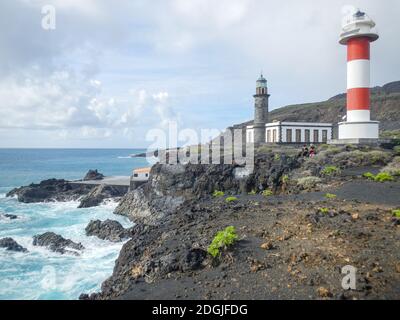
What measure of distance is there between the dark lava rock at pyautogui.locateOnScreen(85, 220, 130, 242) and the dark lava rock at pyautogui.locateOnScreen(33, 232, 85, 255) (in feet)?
8.15

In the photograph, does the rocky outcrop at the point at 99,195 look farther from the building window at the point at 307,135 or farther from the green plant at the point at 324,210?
the green plant at the point at 324,210

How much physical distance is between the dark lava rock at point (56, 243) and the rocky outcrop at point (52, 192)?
2046cm

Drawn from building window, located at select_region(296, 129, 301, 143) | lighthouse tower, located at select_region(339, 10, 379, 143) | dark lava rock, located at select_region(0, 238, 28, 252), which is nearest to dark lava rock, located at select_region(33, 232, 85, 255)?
dark lava rock, located at select_region(0, 238, 28, 252)

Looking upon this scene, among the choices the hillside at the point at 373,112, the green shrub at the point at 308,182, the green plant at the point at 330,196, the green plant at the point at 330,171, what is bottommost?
the green plant at the point at 330,196

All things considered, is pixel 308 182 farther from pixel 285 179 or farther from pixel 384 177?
pixel 384 177

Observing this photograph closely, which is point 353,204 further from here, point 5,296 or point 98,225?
point 98,225

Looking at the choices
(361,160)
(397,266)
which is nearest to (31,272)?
(397,266)

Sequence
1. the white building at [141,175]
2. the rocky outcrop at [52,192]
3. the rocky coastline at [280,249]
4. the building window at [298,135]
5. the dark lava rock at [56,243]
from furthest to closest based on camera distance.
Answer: the building window at [298,135] → the rocky outcrop at [52,192] → the white building at [141,175] → the dark lava rock at [56,243] → the rocky coastline at [280,249]

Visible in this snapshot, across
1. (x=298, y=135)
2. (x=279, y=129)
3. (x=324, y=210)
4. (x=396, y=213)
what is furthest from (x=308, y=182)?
(x=298, y=135)

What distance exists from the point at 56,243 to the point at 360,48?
25.8 metres

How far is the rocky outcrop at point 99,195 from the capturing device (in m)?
40.1

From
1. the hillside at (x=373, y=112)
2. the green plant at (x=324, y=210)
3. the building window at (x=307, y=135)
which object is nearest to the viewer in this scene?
the green plant at (x=324, y=210)

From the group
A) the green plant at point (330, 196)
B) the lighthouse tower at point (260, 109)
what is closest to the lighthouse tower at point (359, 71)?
the green plant at point (330, 196)
